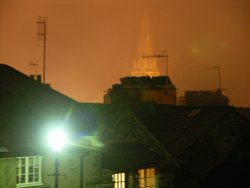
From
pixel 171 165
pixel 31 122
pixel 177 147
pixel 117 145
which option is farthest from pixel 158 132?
pixel 31 122

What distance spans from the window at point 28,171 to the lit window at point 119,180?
450cm

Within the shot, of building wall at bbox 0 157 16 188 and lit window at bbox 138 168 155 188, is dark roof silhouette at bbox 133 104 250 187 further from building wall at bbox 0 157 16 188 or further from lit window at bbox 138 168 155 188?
building wall at bbox 0 157 16 188

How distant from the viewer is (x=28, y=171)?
1698 cm

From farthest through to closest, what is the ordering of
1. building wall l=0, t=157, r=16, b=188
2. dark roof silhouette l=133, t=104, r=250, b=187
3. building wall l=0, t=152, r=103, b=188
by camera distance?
1. dark roof silhouette l=133, t=104, r=250, b=187
2. building wall l=0, t=152, r=103, b=188
3. building wall l=0, t=157, r=16, b=188

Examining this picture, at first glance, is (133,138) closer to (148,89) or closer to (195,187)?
(195,187)

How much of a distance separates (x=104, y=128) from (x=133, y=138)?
2075 mm

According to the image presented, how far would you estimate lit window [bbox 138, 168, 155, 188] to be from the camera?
69.2ft

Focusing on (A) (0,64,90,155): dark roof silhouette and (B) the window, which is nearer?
(A) (0,64,90,155): dark roof silhouette

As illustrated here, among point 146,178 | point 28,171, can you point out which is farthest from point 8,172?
point 146,178

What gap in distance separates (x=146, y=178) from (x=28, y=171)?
23.7ft

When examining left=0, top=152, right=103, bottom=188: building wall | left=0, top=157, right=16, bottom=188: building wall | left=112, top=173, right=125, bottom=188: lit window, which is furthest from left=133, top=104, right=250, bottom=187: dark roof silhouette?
left=0, top=157, right=16, bottom=188: building wall

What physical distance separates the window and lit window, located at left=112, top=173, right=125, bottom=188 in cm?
450

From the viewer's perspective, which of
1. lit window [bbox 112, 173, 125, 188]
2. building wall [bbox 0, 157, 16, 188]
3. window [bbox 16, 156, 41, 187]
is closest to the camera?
building wall [bbox 0, 157, 16, 188]

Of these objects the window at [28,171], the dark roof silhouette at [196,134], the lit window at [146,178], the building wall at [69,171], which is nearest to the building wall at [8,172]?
the building wall at [69,171]
